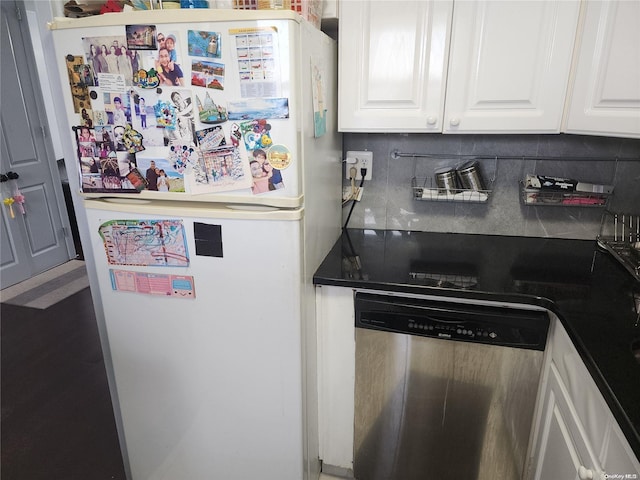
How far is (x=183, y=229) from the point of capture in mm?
1268

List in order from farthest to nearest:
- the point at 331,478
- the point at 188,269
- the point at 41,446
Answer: the point at 41,446 → the point at 331,478 → the point at 188,269

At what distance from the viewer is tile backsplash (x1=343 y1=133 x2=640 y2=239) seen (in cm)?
164

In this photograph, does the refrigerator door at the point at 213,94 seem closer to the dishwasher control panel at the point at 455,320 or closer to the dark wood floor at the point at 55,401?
the dishwasher control panel at the point at 455,320

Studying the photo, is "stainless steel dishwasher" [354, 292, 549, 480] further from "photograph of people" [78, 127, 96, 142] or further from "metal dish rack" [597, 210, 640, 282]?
"photograph of people" [78, 127, 96, 142]

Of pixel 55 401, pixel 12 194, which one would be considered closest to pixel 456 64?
pixel 55 401

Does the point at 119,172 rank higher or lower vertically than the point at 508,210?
higher

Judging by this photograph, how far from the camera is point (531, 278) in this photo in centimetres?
142

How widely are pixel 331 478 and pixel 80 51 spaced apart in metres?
1.78

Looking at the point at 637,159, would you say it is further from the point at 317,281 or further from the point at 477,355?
the point at 317,281

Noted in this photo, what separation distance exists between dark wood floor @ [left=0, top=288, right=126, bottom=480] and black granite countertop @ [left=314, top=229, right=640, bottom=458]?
1368mm

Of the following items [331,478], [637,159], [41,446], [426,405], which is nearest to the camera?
[426,405]

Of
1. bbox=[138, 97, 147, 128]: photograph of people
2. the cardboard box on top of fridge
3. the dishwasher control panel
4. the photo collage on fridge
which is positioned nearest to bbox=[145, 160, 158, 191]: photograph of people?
the photo collage on fridge

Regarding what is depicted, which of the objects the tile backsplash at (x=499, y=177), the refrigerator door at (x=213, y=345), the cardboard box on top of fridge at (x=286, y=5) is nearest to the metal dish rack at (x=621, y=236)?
the tile backsplash at (x=499, y=177)

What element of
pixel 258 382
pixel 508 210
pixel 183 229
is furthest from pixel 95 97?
pixel 508 210
